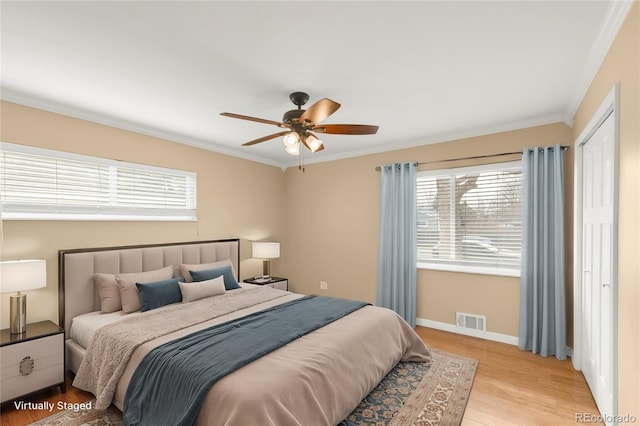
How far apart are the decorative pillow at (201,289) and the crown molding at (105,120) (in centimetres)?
189

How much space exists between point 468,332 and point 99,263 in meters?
4.35

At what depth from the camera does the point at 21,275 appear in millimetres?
2529

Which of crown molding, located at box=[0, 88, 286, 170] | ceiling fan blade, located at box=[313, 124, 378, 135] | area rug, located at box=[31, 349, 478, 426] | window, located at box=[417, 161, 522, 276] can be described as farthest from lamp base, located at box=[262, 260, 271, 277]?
ceiling fan blade, located at box=[313, 124, 378, 135]

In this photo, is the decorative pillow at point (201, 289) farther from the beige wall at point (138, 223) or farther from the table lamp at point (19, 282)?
the table lamp at point (19, 282)

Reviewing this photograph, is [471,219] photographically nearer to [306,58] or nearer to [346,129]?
[346,129]

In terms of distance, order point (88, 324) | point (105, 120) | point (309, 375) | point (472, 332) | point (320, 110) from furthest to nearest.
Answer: point (472, 332)
point (105, 120)
point (88, 324)
point (320, 110)
point (309, 375)

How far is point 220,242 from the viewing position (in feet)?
15.0

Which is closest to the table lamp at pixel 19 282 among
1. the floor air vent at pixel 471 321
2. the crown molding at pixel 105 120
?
the crown molding at pixel 105 120

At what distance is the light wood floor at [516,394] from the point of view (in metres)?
2.34

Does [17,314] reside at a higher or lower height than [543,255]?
lower

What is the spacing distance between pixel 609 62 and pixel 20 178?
471 cm

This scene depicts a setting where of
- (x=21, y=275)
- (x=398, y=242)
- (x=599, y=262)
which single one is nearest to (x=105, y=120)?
(x=21, y=275)

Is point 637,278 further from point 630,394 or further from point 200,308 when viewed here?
point 200,308

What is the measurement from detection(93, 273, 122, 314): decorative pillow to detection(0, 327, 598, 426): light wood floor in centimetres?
67
